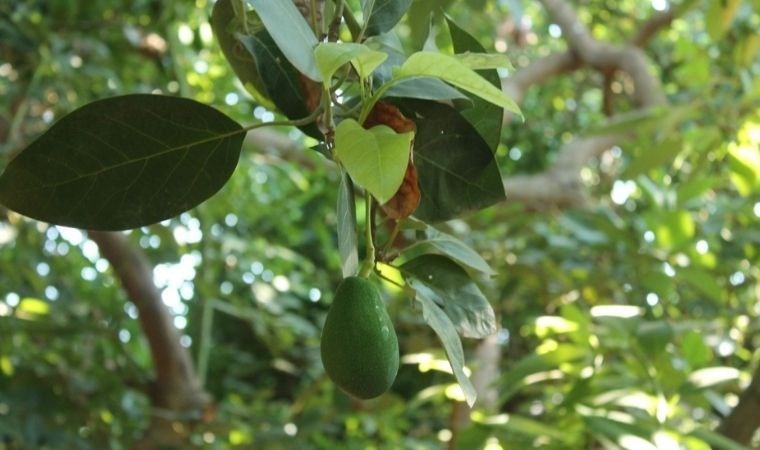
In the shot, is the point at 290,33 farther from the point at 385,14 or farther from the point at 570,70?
the point at 570,70

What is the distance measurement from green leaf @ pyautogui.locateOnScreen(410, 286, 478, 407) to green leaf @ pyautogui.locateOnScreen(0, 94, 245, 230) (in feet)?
0.36

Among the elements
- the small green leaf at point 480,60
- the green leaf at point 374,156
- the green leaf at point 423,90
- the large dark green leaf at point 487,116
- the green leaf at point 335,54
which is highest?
the green leaf at point 335,54

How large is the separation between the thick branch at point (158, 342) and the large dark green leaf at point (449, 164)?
1316mm

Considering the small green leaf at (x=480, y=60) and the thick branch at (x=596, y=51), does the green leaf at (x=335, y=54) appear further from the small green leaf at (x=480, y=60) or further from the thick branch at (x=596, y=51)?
the thick branch at (x=596, y=51)

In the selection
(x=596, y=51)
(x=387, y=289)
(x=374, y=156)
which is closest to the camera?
(x=374, y=156)

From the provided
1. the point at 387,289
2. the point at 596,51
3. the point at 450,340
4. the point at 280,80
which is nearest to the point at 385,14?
the point at 280,80

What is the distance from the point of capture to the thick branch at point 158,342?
5.84ft

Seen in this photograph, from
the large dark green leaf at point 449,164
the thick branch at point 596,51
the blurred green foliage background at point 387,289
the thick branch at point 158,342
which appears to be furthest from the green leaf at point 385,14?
the thick branch at point 596,51

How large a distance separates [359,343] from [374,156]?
0.09 metres

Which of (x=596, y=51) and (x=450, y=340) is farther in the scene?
(x=596, y=51)

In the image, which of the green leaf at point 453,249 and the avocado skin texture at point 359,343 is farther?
the green leaf at point 453,249

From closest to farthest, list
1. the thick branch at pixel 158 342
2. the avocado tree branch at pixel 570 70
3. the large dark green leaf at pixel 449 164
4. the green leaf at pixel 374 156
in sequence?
the green leaf at pixel 374 156
the large dark green leaf at pixel 449 164
the thick branch at pixel 158 342
the avocado tree branch at pixel 570 70

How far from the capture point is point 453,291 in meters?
0.54

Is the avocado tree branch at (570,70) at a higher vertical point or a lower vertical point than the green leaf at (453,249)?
lower
